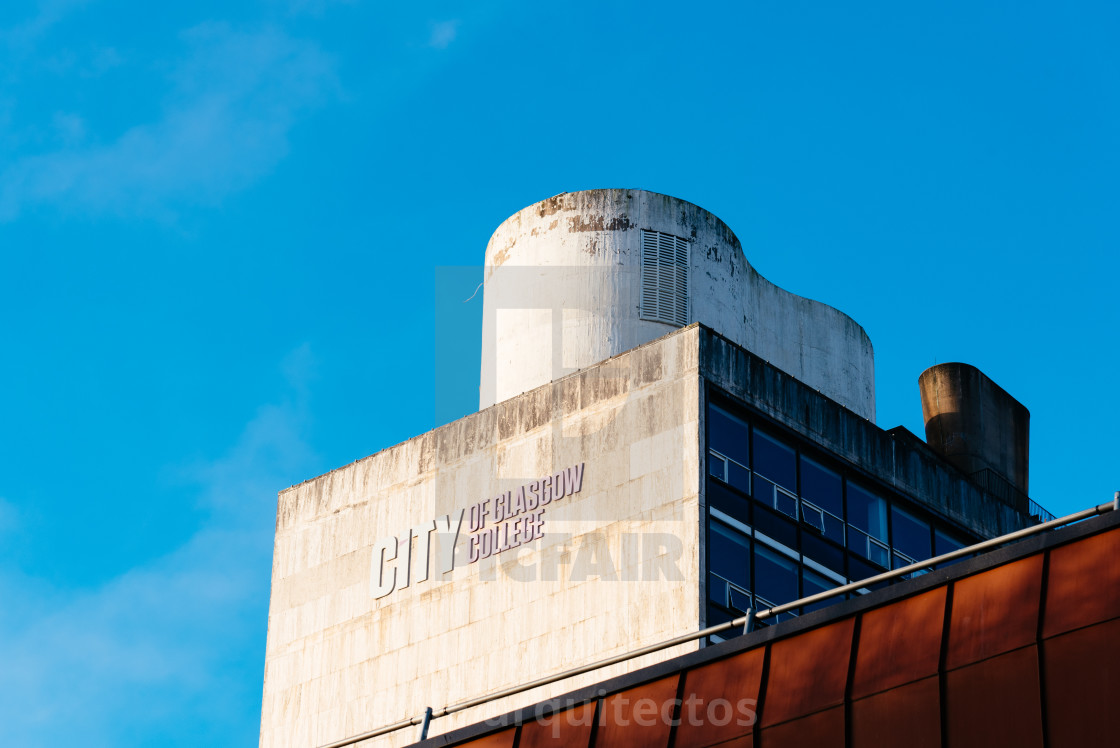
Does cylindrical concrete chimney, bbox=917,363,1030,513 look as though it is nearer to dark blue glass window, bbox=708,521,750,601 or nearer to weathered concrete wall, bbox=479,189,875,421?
weathered concrete wall, bbox=479,189,875,421

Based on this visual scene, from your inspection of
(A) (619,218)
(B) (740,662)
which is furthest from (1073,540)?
(A) (619,218)

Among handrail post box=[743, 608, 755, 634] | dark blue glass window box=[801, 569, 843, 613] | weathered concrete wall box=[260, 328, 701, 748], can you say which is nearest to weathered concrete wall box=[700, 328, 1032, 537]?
weathered concrete wall box=[260, 328, 701, 748]

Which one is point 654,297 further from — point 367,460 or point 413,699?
point 413,699

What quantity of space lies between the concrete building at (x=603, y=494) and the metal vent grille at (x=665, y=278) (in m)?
0.06

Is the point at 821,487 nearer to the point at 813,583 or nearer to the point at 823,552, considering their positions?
the point at 823,552

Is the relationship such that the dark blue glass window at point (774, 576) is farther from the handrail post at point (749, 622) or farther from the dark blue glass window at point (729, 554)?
the handrail post at point (749, 622)

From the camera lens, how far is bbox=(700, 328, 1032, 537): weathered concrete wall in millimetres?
43531

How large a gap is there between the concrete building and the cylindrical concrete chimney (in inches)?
3.9

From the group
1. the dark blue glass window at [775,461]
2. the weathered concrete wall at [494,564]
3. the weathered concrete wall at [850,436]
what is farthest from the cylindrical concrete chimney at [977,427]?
the weathered concrete wall at [494,564]

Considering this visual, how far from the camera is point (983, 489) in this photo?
50.8 m

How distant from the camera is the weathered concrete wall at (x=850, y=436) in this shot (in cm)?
4353

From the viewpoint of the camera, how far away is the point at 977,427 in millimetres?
53656

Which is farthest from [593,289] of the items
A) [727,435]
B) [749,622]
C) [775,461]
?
[749,622]

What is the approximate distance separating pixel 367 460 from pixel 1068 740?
110ft
